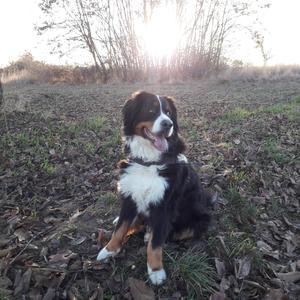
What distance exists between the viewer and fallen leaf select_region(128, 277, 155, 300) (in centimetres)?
287

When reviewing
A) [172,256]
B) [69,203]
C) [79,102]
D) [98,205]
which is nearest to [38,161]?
[69,203]

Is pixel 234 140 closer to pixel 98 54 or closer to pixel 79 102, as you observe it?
pixel 79 102

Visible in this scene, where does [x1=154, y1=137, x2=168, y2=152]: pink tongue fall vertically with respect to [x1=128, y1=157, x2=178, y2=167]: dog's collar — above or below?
above

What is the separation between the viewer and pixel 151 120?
3312mm

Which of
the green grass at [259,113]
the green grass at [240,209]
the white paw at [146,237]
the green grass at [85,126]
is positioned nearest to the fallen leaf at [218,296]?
the white paw at [146,237]

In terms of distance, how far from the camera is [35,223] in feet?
12.5

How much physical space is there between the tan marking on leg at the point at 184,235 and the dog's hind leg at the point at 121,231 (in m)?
0.52

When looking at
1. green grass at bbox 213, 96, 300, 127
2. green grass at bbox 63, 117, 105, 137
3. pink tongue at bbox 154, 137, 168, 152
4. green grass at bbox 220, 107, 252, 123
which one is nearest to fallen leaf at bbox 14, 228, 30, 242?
pink tongue at bbox 154, 137, 168, 152

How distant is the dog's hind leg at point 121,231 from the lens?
3.21m

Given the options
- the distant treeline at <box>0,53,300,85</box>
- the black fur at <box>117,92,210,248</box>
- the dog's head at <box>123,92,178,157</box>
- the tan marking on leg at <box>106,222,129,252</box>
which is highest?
the dog's head at <box>123,92,178,157</box>

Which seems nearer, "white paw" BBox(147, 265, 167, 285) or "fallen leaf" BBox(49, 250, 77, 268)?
"white paw" BBox(147, 265, 167, 285)

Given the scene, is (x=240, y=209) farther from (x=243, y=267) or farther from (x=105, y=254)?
(x=105, y=254)

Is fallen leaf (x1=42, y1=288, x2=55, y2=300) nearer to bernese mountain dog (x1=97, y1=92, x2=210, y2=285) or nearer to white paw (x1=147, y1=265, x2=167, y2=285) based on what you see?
bernese mountain dog (x1=97, y1=92, x2=210, y2=285)

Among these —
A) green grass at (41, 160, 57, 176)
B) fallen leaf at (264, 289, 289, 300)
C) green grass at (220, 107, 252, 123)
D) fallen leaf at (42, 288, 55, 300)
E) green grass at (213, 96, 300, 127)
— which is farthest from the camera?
green grass at (220, 107, 252, 123)
